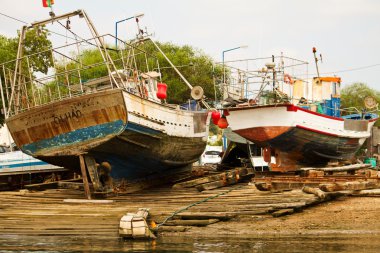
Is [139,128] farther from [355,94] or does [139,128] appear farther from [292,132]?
[355,94]

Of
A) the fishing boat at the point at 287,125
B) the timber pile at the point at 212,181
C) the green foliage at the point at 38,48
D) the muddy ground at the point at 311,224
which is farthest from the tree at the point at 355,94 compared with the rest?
the muddy ground at the point at 311,224

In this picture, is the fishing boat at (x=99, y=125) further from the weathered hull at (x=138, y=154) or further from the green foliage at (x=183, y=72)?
the green foliage at (x=183, y=72)

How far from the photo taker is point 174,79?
47.8 meters

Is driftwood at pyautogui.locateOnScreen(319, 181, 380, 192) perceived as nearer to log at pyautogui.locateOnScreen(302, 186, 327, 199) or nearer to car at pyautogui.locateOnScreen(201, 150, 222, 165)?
log at pyautogui.locateOnScreen(302, 186, 327, 199)

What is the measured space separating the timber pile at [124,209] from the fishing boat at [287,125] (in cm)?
333

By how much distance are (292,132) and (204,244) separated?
904cm

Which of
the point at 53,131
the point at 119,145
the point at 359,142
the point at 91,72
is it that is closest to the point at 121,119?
the point at 119,145

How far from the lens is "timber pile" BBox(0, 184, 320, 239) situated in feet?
37.6

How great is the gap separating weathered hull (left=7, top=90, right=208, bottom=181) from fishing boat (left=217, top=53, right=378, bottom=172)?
2562 mm

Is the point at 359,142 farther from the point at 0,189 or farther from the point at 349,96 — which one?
the point at 349,96

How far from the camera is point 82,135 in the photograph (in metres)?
14.8

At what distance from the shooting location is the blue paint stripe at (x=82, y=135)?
47.5 feet

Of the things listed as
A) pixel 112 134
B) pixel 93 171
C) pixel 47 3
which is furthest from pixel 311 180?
pixel 47 3

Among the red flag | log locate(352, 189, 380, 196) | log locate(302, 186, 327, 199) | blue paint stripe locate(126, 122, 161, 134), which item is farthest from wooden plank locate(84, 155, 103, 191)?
log locate(352, 189, 380, 196)
